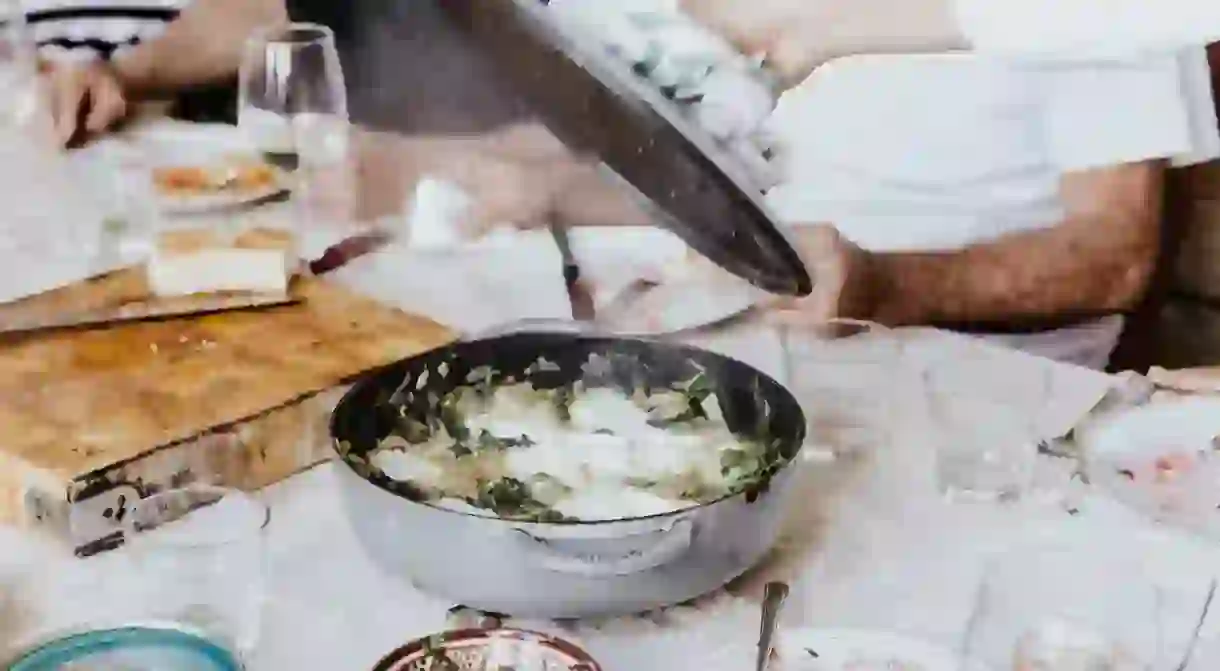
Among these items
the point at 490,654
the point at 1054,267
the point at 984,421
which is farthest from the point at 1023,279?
the point at 490,654

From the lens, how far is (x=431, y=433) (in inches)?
30.0

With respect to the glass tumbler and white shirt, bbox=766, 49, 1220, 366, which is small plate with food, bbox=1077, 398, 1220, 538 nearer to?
white shirt, bbox=766, 49, 1220, 366

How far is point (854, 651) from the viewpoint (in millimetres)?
639

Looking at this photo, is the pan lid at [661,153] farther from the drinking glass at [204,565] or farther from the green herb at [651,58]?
the drinking glass at [204,565]

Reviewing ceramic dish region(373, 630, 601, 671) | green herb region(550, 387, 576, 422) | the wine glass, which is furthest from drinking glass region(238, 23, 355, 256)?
ceramic dish region(373, 630, 601, 671)

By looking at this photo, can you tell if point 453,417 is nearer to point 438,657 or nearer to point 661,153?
point 438,657

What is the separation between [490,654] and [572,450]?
20 centimetres

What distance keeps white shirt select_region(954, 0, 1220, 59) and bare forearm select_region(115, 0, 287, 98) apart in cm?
100

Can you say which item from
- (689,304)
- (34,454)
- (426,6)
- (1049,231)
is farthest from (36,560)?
(426,6)

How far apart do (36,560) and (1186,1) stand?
3.33ft

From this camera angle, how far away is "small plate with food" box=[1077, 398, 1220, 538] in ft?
2.62

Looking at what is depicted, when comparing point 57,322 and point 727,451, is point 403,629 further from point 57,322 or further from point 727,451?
point 57,322

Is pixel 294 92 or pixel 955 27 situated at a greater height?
pixel 955 27

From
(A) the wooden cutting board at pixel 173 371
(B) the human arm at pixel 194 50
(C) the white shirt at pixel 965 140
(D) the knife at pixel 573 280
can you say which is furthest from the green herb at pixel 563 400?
(B) the human arm at pixel 194 50
